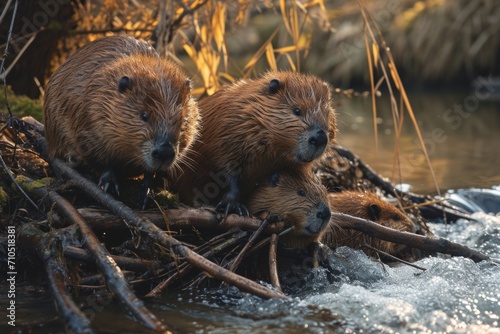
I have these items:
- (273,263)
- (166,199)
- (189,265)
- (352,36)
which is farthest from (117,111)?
(352,36)

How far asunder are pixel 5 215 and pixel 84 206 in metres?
0.42

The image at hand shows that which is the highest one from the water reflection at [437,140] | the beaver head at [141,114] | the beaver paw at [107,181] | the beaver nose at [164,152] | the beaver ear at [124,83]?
the beaver ear at [124,83]

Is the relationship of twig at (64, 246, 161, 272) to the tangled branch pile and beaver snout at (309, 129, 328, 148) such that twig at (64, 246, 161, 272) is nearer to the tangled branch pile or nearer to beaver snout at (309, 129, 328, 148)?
the tangled branch pile

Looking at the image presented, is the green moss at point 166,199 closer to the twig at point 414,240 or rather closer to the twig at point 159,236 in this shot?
the twig at point 159,236

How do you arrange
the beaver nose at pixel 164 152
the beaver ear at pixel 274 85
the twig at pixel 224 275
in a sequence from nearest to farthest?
the twig at pixel 224 275 → the beaver nose at pixel 164 152 → the beaver ear at pixel 274 85

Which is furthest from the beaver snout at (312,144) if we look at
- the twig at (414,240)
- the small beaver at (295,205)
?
the twig at (414,240)

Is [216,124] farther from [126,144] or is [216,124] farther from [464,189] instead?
[464,189]

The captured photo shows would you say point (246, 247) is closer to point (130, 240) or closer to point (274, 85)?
point (130, 240)

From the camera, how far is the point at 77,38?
6.86 metres

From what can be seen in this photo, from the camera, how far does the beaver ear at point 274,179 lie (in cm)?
461

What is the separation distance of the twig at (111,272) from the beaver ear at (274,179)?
1100mm

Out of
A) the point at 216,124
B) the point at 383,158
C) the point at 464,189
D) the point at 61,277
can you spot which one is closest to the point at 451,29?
the point at 383,158

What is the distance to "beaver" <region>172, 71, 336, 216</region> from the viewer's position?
4.41 metres

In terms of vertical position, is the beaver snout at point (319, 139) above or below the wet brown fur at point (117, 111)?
below
